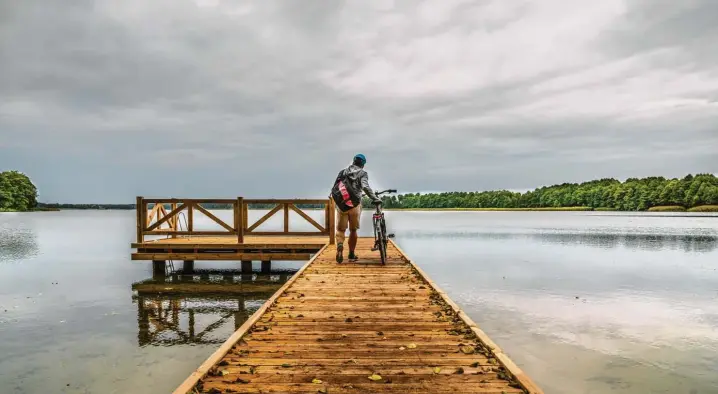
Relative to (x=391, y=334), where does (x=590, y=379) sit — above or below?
below

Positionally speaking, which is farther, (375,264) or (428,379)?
(375,264)

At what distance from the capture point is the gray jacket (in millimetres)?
10281

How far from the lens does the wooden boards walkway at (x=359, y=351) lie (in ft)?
13.2

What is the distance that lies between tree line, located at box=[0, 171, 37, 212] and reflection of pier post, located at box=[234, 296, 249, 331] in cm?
11769

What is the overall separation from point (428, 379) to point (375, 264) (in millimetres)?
7069

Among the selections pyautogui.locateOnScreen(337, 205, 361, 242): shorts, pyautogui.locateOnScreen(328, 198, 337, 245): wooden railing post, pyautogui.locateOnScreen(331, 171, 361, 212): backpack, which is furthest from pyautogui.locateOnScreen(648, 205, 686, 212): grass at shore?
pyautogui.locateOnScreen(331, 171, 361, 212): backpack

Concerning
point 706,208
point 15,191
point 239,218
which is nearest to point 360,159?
point 239,218

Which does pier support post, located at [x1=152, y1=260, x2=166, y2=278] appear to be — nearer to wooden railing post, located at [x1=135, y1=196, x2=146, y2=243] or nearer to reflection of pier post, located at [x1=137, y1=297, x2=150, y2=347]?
wooden railing post, located at [x1=135, y1=196, x2=146, y2=243]

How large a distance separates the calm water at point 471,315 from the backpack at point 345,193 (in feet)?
11.8

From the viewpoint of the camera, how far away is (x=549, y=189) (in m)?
187

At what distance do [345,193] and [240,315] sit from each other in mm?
4381

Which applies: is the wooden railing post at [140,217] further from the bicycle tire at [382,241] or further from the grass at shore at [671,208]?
the grass at shore at [671,208]

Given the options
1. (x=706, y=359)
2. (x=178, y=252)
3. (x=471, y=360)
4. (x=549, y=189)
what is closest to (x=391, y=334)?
(x=471, y=360)

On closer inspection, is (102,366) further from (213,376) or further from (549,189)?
(549,189)
